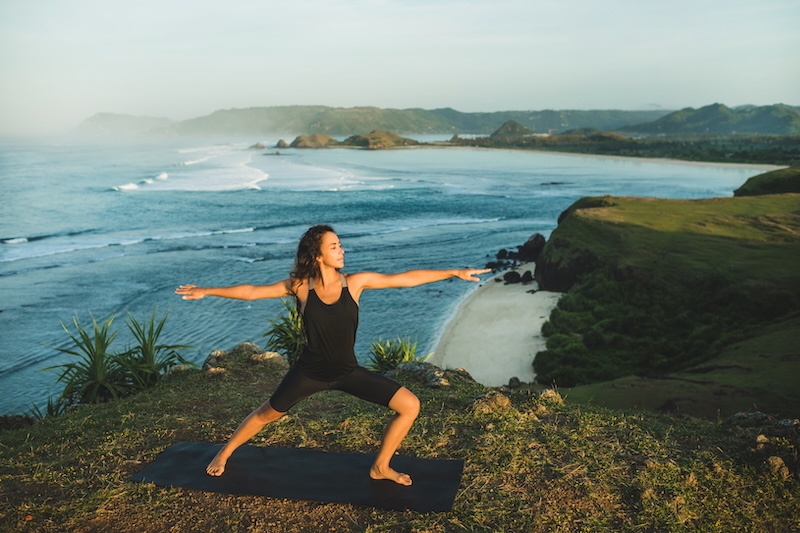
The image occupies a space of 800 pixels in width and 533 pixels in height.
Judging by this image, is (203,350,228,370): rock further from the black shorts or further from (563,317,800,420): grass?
the black shorts

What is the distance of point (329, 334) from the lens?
4699 millimetres

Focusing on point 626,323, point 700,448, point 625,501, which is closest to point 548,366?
point 626,323

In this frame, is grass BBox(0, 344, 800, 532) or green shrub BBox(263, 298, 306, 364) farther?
Result: green shrub BBox(263, 298, 306, 364)

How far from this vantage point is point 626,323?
1916 centimetres

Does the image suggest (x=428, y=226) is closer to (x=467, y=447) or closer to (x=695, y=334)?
(x=695, y=334)

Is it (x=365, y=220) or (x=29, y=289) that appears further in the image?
(x=365, y=220)

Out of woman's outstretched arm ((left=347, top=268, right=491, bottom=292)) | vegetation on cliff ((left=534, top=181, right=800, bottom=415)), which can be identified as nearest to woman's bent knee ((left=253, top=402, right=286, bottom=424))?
woman's outstretched arm ((left=347, top=268, right=491, bottom=292))

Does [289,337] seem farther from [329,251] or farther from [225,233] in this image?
[225,233]

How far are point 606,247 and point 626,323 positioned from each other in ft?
20.9

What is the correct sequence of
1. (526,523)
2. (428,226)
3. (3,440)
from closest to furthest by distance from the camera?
(526,523)
(3,440)
(428,226)

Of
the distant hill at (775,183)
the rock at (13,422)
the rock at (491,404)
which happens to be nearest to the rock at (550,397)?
the rock at (491,404)

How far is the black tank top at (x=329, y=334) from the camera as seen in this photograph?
15.4 feet

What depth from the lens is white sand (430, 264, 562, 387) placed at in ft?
59.5

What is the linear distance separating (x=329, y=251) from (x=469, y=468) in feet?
8.00
